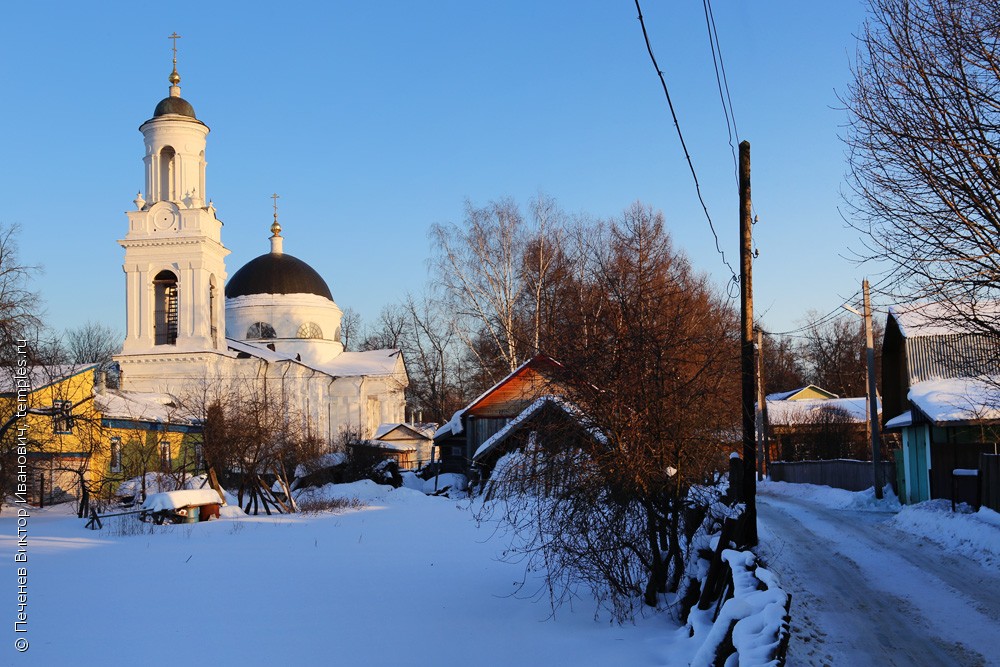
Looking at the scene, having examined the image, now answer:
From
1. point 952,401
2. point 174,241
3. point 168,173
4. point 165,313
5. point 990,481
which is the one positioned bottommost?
point 990,481

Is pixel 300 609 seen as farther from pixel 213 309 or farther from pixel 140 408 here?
pixel 213 309

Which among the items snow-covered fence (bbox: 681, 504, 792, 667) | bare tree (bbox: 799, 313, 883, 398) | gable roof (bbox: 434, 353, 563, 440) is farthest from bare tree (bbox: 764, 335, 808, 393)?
snow-covered fence (bbox: 681, 504, 792, 667)

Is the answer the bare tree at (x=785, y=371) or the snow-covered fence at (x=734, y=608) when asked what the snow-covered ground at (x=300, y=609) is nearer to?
the snow-covered fence at (x=734, y=608)

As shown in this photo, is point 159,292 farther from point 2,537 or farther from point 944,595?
point 944,595

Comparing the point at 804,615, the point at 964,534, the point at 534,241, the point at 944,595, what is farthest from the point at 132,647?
the point at 534,241

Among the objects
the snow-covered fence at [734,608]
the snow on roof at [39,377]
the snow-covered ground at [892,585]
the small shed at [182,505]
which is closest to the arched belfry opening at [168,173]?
the snow on roof at [39,377]

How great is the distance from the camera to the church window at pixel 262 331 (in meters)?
62.3

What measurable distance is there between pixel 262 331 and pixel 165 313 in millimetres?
11987

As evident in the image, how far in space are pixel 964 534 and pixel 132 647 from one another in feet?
44.5

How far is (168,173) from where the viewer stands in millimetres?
48500

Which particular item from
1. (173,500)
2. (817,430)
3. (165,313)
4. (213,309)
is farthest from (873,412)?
(165,313)

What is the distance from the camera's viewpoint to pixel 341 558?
52.3 feet

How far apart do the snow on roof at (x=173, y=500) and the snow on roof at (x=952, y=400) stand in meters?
19.3

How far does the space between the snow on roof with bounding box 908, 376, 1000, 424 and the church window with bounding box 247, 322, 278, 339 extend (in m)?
45.4
